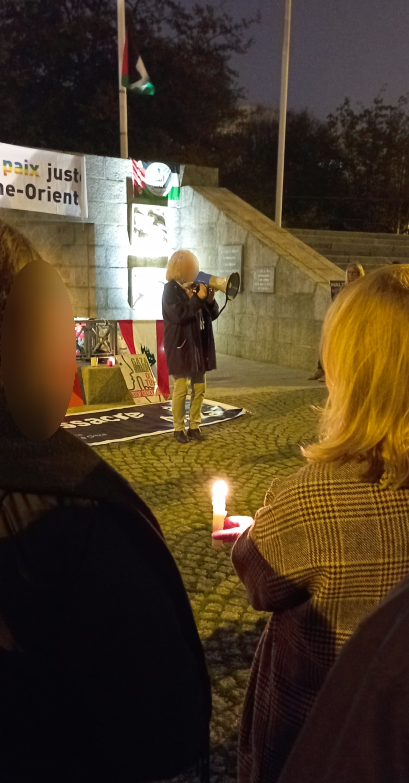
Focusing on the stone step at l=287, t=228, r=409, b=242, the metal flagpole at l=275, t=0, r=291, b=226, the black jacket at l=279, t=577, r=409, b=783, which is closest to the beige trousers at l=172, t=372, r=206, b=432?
the black jacket at l=279, t=577, r=409, b=783

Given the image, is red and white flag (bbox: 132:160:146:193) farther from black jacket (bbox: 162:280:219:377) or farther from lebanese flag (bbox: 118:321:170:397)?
black jacket (bbox: 162:280:219:377)

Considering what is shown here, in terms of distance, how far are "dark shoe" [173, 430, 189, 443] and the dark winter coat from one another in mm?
5539

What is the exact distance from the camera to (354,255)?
1580 centimetres

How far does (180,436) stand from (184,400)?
0.40m

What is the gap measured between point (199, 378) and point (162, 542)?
5712 millimetres

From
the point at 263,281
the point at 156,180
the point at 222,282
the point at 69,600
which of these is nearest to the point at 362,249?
the point at 263,281

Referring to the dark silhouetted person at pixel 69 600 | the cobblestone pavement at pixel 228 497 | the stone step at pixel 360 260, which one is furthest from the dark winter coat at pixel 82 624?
the stone step at pixel 360 260

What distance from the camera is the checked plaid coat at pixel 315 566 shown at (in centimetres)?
128

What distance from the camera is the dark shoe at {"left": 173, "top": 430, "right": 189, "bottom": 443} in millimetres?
6535

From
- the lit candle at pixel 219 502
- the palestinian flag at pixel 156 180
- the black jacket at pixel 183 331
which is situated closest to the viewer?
the lit candle at pixel 219 502

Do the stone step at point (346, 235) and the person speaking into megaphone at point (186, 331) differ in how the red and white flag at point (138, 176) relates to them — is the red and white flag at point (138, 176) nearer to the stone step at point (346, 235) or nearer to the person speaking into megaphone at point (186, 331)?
the stone step at point (346, 235)

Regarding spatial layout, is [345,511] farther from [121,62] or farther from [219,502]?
[121,62]

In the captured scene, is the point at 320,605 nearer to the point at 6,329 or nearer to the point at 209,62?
the point at 6,329

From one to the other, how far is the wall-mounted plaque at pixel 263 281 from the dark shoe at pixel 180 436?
6.10 m
